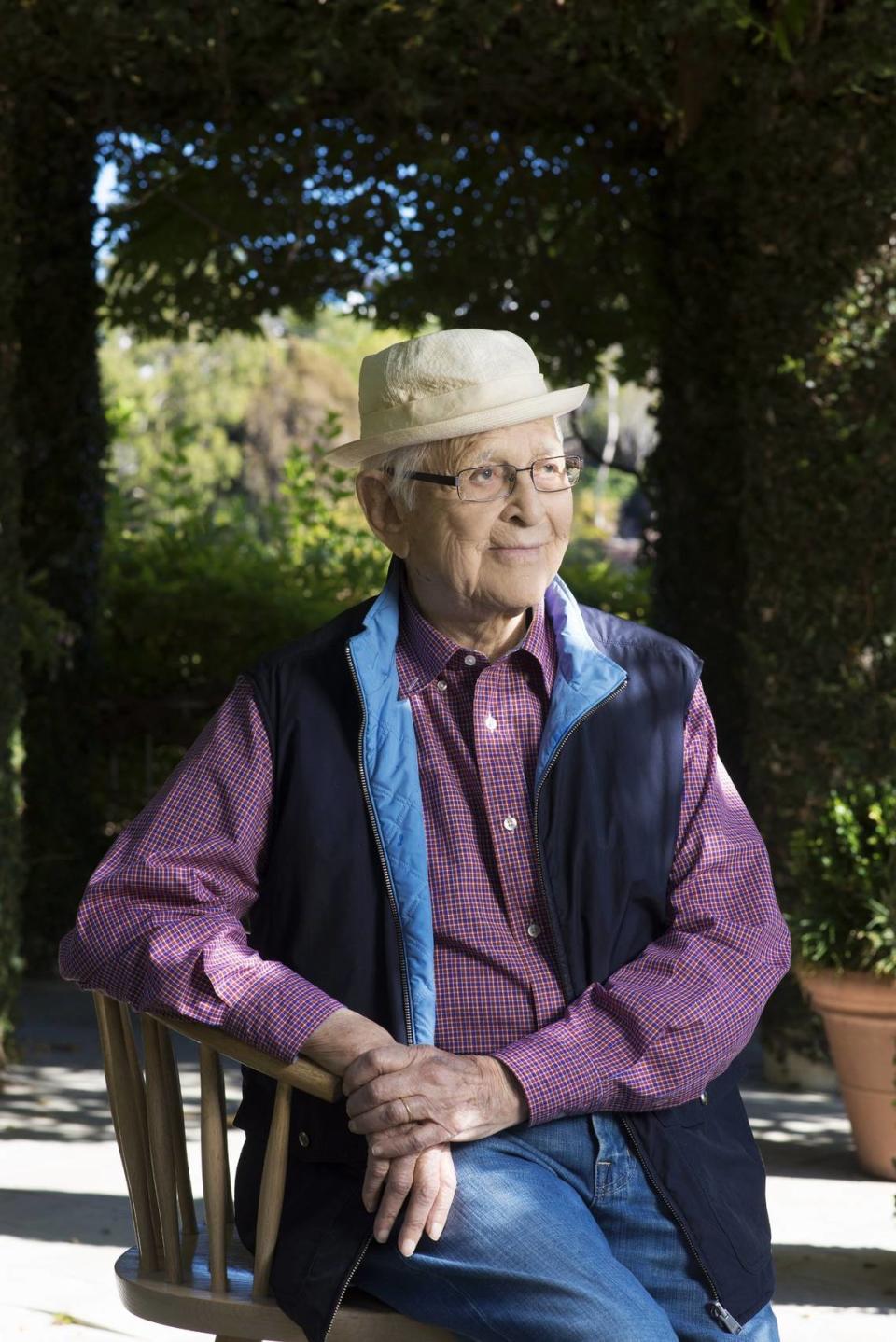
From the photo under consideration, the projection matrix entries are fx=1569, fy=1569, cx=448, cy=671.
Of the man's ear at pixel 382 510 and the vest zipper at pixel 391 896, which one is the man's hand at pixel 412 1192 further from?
the man's ear at pixel 382 510

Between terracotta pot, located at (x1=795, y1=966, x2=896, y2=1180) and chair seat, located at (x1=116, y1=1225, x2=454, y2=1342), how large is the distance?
8.93 feet

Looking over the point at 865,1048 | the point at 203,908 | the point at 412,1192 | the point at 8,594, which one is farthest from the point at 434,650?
the point at 8,594

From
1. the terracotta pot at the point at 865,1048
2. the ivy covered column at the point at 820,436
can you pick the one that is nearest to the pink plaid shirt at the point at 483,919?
the terracotta pot at the point at 865,1048

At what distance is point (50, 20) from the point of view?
5359 millimetres

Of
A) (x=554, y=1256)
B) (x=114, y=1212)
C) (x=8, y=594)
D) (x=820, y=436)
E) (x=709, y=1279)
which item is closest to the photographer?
(x=554, y=1256)

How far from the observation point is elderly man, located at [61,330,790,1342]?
77.1 inches

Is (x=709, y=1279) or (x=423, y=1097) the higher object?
(x=423, y=1097)

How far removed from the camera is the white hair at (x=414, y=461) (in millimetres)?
2279

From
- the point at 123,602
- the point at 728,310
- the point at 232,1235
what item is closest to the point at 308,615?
the point at 123,602

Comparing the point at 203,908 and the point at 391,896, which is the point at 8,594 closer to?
the point at 203,908

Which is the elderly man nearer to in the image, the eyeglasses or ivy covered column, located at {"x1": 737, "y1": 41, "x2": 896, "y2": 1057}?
the eyeglasses

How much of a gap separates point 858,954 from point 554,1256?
9.38ft

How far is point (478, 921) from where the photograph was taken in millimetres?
2137

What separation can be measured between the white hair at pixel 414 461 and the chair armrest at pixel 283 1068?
0.81m
